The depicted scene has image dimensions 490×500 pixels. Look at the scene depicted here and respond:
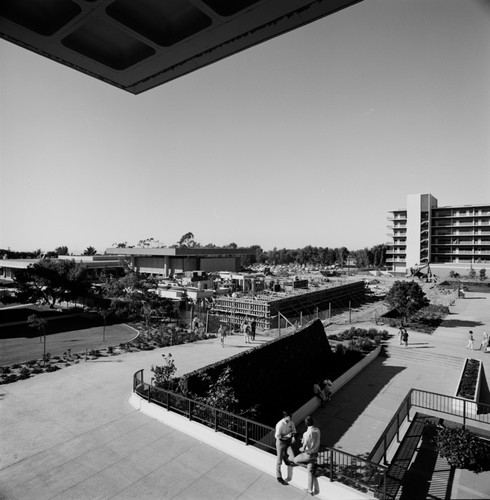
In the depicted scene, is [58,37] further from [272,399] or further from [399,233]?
[399,233]

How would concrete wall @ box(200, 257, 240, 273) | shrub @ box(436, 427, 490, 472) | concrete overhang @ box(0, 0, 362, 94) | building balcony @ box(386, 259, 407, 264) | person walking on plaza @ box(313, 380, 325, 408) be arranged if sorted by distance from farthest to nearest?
1. building balcony @ box(386, 259, 407, 264)
2. concrete wall @ box(200, 257, 240, 273)
3. person walking on plaza @ box(313, 380, 325, 408)
4. shrub @ box(436, 427, 490, 472)
5. concrete overhang @ box(0, 0, 362, 94)

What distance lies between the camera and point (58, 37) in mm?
4219

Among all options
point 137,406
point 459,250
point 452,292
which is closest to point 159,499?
point 137,406

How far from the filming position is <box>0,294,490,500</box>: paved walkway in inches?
278

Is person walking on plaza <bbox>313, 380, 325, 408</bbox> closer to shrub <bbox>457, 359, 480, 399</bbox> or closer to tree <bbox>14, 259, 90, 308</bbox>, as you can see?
shrub <bbox>457, 359, 480, 399</bbox>

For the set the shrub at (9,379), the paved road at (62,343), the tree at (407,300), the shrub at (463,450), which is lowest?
the paved road at (62,343)

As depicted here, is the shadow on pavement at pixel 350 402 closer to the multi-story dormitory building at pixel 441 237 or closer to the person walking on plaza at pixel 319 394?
the person walking on plaza at pixel 319 394

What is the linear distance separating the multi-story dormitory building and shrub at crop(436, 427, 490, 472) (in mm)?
77290

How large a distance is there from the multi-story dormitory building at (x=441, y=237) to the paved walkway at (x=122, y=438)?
7304 centimetres

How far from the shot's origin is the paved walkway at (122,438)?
7.06 m

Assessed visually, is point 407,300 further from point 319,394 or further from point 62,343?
point 62,343

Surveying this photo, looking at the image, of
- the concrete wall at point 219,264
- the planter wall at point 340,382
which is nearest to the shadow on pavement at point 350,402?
the planter wall at point 340,382

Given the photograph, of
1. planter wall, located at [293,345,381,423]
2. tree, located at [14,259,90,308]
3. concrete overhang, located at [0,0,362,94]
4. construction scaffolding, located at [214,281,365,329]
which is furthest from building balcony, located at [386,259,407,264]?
concrete overhang, located at [0,0,362,94]

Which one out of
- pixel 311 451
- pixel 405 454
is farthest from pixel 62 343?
pixel 405 454
